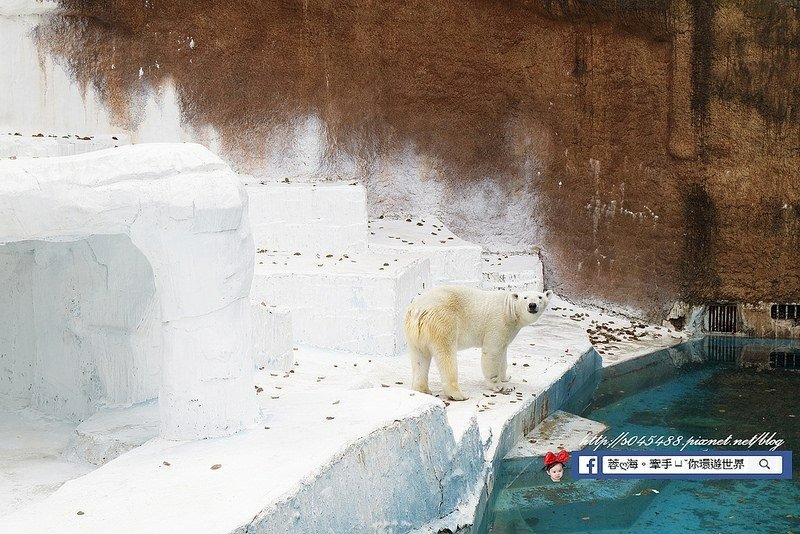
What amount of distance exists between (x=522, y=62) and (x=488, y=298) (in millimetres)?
6111

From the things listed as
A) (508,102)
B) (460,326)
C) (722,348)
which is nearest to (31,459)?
(460,326)

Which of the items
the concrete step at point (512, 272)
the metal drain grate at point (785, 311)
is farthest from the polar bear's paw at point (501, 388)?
the metal drain grate at point (785, 311)

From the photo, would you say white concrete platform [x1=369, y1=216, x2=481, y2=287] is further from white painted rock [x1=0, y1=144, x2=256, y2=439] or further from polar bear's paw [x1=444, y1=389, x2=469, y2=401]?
white painted rock [x1=0, y1=144, x2=256, y2=439]

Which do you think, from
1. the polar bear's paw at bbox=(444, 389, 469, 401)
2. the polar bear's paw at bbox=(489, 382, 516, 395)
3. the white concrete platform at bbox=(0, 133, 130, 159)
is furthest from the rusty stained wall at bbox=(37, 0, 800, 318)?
the polar bear's paw at bbox=(444, 389, 469, 401)

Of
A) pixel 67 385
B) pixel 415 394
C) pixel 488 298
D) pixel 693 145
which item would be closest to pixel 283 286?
pixel 488 298

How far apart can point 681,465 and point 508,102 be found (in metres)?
7.28

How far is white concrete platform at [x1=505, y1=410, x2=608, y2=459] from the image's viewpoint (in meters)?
8.32

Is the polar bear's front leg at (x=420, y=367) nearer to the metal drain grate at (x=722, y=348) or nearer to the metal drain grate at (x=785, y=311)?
the metal drain grate at (x=722, y=348)

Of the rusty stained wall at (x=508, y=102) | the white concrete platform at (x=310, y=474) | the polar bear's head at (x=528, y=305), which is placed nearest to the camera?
the white concrete platform at (x=310, y=474)

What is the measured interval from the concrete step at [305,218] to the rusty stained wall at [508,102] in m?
2.56

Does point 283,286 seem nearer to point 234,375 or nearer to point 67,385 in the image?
point 67,385

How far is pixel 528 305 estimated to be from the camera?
871 cm

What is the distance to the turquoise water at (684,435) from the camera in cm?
721

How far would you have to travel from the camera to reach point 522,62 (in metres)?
14.1
